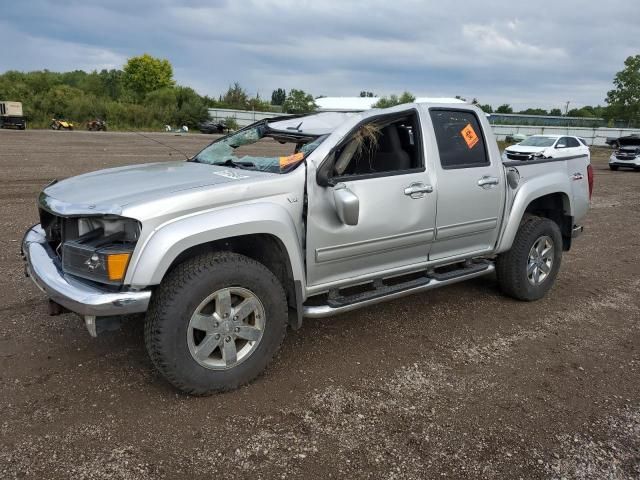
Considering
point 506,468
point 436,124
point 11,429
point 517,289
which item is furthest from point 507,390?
point 11,429

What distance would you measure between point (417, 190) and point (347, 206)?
0.87 metres

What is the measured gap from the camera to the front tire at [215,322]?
115 inches

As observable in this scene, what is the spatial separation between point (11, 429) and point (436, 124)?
3578 millimetres

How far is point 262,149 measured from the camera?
4.07 metres

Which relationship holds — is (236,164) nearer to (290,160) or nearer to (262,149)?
(262,149)

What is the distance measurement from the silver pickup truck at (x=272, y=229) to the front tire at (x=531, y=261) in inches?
1.6

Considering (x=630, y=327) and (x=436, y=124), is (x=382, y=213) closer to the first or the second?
(x=436, y=124)

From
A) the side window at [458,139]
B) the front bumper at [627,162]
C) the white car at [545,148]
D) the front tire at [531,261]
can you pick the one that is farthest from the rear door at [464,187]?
the front bumper at [627,162]

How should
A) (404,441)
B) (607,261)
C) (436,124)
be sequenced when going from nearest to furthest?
(404,441)
(436,124)
(607,261)

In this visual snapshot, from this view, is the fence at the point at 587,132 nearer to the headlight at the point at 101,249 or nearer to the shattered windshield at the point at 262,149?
the shattered windshield at the point at 262,149

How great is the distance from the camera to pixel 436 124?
13.9 ft

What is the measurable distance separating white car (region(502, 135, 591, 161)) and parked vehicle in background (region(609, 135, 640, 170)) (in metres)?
2.08

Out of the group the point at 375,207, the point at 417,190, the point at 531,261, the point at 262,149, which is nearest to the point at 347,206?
the point at 375,207

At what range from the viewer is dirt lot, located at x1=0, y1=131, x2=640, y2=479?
2662 millimetres
